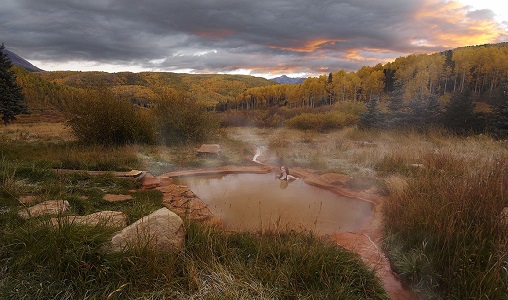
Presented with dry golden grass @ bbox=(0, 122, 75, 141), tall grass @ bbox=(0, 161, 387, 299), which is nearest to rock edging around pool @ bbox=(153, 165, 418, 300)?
tall grass @ bbox=(0, 161, 387, 299)

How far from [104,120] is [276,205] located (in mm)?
7701

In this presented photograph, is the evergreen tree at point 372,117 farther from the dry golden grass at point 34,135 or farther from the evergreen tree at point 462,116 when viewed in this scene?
the dry golden grass at point 34,135

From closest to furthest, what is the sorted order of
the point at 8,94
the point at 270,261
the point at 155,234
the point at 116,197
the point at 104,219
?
the point at 155,234 < the point at 270,261 < the point at 104,219 < the point at 116,197 < the point at 8,94

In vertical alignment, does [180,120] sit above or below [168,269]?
above

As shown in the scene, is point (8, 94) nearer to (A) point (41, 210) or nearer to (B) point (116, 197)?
(B) point (116, 197)

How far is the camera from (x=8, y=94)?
2152cm

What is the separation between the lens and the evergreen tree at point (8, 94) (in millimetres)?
21219

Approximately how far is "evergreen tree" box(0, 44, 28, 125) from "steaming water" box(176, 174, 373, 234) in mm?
22550

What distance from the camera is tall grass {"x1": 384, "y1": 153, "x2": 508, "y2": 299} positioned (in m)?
2.46

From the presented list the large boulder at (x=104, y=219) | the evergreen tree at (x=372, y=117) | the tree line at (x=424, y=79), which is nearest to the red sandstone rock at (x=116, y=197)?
the large boulder at (x=104, y=219)

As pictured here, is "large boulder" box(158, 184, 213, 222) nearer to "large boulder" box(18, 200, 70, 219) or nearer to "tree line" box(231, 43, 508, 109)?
"large boulder" box(18, 200, 70, 219)

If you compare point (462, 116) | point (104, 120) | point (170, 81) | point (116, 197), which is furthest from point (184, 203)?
point (170, 81)

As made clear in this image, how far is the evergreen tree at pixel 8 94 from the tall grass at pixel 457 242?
27194 mm

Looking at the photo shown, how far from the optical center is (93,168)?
700cm
